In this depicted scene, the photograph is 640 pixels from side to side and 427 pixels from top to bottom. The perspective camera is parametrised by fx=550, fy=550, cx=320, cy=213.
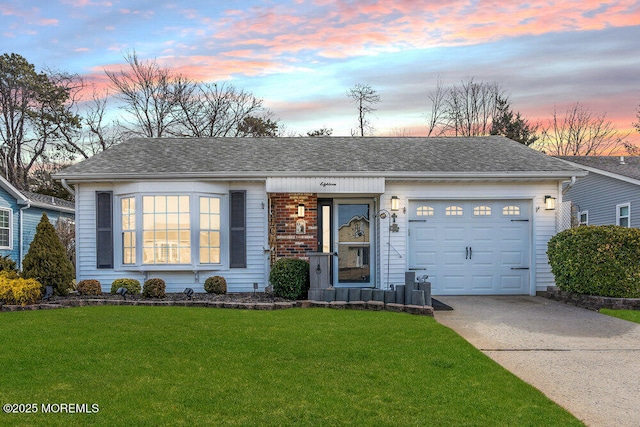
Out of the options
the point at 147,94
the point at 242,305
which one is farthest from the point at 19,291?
the point at 147,94

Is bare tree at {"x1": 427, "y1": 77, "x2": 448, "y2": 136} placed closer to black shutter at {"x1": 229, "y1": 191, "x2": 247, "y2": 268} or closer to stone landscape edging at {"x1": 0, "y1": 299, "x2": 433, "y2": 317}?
black shutter at {"x1": 229, "y1": 191, "x2": 247, "y2": 268}

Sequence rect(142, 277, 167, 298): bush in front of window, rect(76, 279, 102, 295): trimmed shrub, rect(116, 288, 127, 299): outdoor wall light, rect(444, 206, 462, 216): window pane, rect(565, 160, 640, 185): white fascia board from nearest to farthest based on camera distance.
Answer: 1. rect(116, 288, 127, 299): outdoor wall light
2. rect(142, 277, 167, 298): bush in front of window
3. rect(76, 279, 102, 295): trimmed shrub
4. rect(444, 206, 462, 216): window pane
5. rect(565, 160, 640, 185): white fascia board

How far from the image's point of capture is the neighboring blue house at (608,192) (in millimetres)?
A: 17656

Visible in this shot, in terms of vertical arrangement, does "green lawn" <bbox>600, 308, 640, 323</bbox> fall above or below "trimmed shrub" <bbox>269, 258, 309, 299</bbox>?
below

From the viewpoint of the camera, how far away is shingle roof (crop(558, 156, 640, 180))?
1823cm

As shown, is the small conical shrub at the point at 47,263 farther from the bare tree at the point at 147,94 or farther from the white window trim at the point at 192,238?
the bare tree at the point at 147,94

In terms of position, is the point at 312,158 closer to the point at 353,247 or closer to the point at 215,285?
the point at 353,247

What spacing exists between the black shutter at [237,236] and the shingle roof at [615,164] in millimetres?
12555

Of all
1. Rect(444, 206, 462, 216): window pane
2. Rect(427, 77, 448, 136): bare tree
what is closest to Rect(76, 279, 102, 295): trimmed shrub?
Rect(444, 206, 462, 216): window pane

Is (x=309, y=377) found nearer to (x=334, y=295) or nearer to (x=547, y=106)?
(x=334, y=295)

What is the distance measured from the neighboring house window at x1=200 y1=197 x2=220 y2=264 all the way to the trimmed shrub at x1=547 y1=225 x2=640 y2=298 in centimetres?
763

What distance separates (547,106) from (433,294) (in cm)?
2791

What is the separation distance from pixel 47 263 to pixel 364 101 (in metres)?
21.9

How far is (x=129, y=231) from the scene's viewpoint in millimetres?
12586
